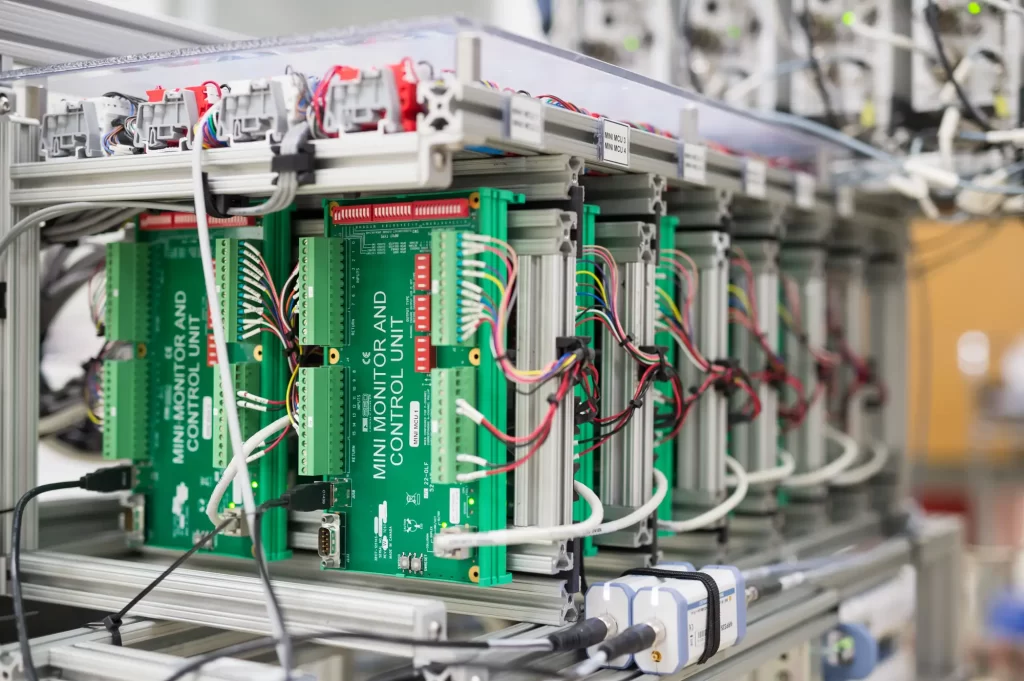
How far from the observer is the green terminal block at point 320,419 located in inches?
76.7

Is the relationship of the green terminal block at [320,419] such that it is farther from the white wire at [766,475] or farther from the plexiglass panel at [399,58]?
the white wire at [766,475]

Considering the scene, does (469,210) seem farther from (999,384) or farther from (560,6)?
(999,384)

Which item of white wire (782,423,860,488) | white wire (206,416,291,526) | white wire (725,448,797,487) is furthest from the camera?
white wire (782,423,860,488)

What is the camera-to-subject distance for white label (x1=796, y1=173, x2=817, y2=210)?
2855 mm

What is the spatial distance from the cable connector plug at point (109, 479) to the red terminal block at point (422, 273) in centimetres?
81

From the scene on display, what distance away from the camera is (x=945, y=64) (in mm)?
2719

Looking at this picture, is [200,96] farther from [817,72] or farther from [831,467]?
[831,467]

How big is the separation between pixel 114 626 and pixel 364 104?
3.28 feet

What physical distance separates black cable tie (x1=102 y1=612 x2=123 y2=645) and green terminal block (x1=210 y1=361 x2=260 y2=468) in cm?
31

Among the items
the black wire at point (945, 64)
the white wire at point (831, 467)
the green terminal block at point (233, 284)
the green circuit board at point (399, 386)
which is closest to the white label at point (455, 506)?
the green circuit board at point (399, 386)

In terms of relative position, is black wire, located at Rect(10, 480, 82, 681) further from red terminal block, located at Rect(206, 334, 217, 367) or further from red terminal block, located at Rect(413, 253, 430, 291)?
red terminal block, located at Rect(413, 253, 430, 291)

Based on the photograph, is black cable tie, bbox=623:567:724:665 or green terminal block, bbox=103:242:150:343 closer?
black cable tie, bbox=623:567:724:665

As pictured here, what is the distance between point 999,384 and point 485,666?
17.2 feet

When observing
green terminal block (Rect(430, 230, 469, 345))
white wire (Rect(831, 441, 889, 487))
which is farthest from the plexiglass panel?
white wire (Rect(831, 441, 889, 487))
